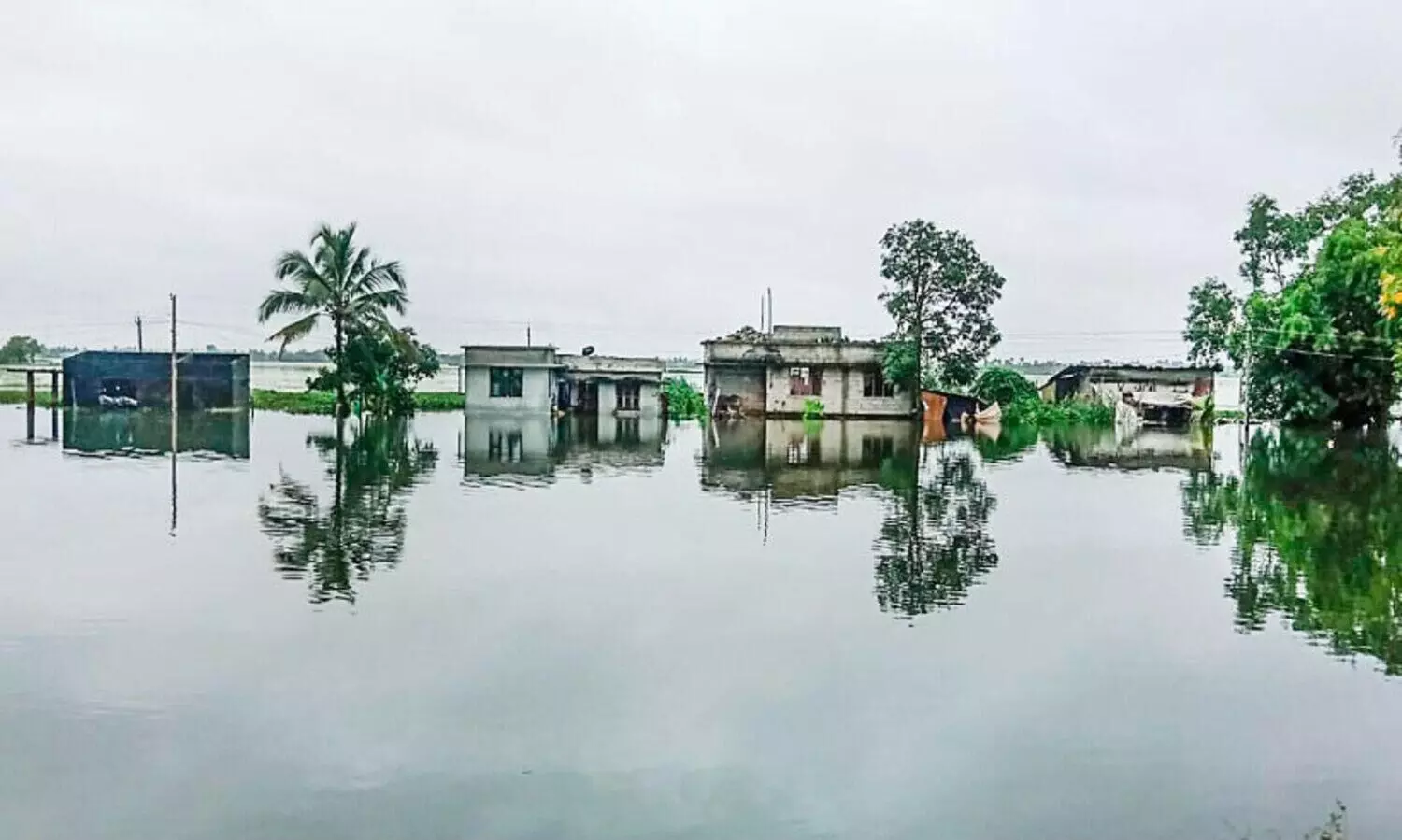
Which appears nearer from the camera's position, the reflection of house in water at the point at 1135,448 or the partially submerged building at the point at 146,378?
the reflection of house in water at the point at 1135,448

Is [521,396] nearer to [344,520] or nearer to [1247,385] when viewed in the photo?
[1247,385]

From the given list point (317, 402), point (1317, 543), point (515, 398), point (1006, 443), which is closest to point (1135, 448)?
point (1006, 443)

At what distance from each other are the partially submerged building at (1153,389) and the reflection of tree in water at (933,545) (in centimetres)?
3009

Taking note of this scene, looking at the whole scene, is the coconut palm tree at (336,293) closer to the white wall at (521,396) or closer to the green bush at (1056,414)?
the white wall at (521,396)

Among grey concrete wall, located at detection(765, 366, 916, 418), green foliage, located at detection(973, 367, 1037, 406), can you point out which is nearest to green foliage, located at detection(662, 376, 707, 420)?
grey concrete wall, located at detection(765, 366, 916, 418)

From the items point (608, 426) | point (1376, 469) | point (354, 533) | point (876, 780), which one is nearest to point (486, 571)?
point (354, 533)

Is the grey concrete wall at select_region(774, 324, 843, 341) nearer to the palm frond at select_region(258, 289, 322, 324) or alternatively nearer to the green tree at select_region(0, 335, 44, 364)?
the palm frond at select_region(258, 289, 322, 324)

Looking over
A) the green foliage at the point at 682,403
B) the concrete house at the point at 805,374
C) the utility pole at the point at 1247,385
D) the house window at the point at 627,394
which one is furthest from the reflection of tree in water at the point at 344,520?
the utility pole at the point at 1247,385

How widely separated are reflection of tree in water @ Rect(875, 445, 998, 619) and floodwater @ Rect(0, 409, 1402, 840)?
0.26 ft

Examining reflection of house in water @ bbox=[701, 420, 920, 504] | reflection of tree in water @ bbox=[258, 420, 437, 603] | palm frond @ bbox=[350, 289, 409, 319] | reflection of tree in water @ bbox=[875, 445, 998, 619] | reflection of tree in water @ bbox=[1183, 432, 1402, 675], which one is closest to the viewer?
reflection of tree in water @ bbox=[1183, 432, 1402, 675]

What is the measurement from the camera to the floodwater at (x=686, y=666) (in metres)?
6.01

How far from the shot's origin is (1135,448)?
105 feet

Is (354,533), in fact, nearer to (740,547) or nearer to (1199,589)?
(740,547)

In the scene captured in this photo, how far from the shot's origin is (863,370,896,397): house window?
1766 inches
